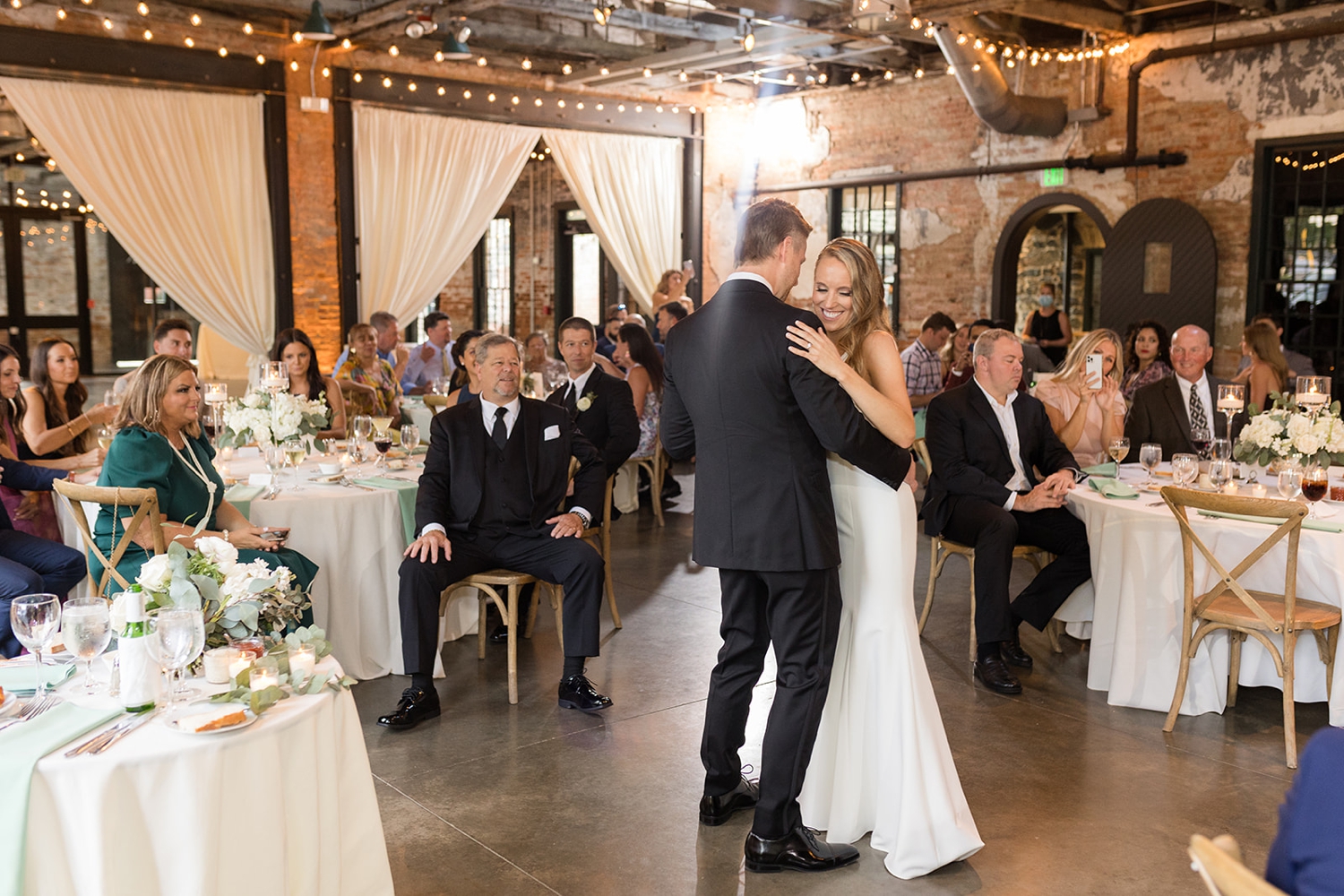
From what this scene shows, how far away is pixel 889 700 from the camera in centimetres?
315

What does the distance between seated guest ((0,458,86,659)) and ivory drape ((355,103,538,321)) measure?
6.24 meters

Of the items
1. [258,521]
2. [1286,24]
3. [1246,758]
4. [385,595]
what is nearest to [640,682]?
[385,595]

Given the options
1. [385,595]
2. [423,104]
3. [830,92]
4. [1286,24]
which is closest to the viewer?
[385,595]

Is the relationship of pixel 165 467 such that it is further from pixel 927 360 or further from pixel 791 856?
pixel 927 360

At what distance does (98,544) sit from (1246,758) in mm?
3941

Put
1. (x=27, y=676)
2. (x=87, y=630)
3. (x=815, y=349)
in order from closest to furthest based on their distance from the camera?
1. (x=87, y=630)
2. (x=27, y=676)
3. (x=815, y=349)

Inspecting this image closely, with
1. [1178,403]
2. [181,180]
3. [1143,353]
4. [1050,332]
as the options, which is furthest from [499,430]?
[1050,332]

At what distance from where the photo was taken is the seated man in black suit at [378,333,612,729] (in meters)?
4.46

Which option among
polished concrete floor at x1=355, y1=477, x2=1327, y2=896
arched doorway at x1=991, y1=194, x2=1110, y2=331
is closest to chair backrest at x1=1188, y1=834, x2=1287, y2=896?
polished concrete floor at x1=355, y1=477, x2=1327, y2=896

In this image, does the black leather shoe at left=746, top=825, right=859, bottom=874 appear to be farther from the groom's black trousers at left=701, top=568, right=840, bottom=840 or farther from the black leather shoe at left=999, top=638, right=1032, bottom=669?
the black leather shoe at left=999, top=638, right=1032, bottom=669

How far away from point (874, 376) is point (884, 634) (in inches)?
26.9

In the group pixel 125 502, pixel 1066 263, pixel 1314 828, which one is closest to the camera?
pixel 1314 828

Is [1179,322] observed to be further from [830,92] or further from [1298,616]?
[1298,616]

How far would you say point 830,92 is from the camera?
12.9m
